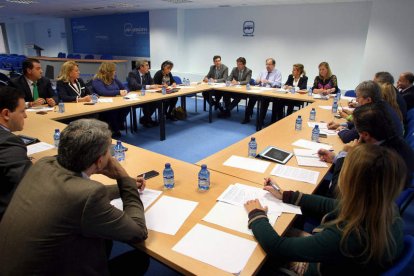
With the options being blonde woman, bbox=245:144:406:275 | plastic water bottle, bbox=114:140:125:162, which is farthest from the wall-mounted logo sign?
blonde woman, bbox=245:144:406:275

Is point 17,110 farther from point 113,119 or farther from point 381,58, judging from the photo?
point 381,58

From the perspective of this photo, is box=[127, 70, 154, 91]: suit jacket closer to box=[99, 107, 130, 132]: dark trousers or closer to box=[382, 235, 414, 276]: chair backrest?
box=[99, 107, 130, 132]: dark trousers

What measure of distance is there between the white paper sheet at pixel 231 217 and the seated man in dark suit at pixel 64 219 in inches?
18.8

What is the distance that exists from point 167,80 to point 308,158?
4422 millimetres

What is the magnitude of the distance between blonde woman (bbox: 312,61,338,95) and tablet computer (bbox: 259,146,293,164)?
3.33 m

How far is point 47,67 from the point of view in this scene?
10.0 m

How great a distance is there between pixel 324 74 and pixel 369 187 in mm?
4868

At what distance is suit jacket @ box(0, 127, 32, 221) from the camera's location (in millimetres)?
1555

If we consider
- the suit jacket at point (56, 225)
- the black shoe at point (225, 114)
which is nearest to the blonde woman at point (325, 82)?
the black shoe at point (225, 114)

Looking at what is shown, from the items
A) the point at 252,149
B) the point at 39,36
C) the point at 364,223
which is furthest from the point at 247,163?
the point at 39,36

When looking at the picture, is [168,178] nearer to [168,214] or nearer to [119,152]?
[168,214]

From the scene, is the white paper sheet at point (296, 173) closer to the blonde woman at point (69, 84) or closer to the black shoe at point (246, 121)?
the blonde woman at point (69, 84)

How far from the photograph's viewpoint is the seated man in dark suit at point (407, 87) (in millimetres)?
4328

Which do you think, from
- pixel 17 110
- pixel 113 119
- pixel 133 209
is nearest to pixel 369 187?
pixel 133 209
